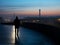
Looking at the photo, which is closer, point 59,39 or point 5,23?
point 59,39

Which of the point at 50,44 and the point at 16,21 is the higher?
the point at 16,21

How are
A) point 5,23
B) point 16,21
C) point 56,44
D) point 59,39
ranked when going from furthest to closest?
point 5,23, point 16,21, point 59,39, point 56,44

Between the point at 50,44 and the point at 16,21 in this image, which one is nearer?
the point at 50,44

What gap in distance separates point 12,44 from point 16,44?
0.25 metres

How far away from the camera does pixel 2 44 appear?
1093 cm

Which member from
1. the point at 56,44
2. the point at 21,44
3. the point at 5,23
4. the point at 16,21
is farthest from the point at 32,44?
the point at 5,23

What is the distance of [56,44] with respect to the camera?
10.3 metres

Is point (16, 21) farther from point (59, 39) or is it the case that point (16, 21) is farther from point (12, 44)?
point (59, 39)

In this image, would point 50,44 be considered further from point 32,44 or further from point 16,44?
point 16,44

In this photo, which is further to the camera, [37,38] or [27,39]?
[37,38]

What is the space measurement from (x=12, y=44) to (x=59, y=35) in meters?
3.13

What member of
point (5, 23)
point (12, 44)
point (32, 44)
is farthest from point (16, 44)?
point (5, 23)

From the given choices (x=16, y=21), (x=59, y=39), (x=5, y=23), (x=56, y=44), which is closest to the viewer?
(x=56, y=44)

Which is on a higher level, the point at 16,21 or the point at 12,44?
the point at 16,21
